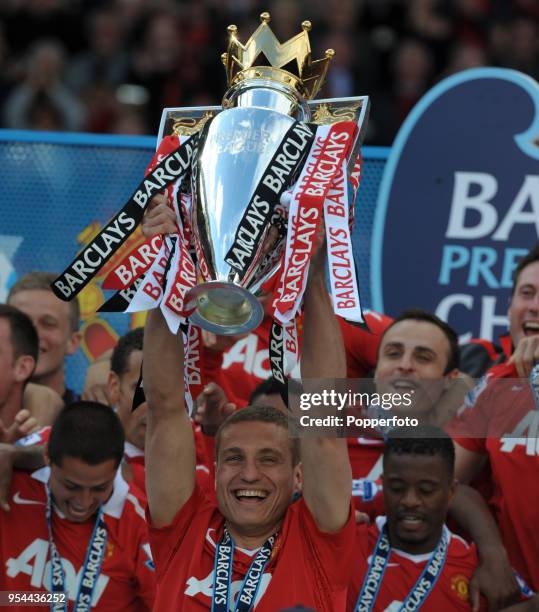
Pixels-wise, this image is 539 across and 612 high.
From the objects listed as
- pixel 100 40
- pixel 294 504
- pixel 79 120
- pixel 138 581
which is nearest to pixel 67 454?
pixel 138 581

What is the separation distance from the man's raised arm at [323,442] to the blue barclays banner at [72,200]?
246cm

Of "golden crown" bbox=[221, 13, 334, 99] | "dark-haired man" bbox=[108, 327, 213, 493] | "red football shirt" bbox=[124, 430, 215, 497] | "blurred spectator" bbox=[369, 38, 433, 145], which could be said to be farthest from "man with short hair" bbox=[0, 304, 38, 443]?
"blurred spectator" bbox=[369, 38, 433, 145]

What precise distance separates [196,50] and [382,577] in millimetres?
5114

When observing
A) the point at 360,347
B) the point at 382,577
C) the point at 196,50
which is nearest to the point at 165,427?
the point at 382,577

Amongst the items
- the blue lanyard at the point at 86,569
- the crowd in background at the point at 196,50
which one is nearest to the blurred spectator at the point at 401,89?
the crowd in background at the point at 196,50

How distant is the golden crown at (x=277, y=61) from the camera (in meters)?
3.85

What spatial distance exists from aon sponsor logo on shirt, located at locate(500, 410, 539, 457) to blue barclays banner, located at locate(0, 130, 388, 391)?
1.55 m

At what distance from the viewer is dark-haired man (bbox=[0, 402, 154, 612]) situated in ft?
15.3

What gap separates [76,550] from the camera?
473 cm

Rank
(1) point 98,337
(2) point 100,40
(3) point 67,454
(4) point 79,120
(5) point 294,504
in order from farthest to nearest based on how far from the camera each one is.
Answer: (2) point 100,40 < (4) point 79,120 < (1) point 98,337 < (3) point 67,454 < (5) point 294,504

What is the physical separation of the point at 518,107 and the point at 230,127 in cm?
283

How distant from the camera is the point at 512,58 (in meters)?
9.05

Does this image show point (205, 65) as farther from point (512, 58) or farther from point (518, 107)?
point (518, 107)

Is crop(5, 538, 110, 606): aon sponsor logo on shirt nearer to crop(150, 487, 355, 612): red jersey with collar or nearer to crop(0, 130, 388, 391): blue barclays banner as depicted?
crop(150, 487, 355, 612): red jersey with collar
